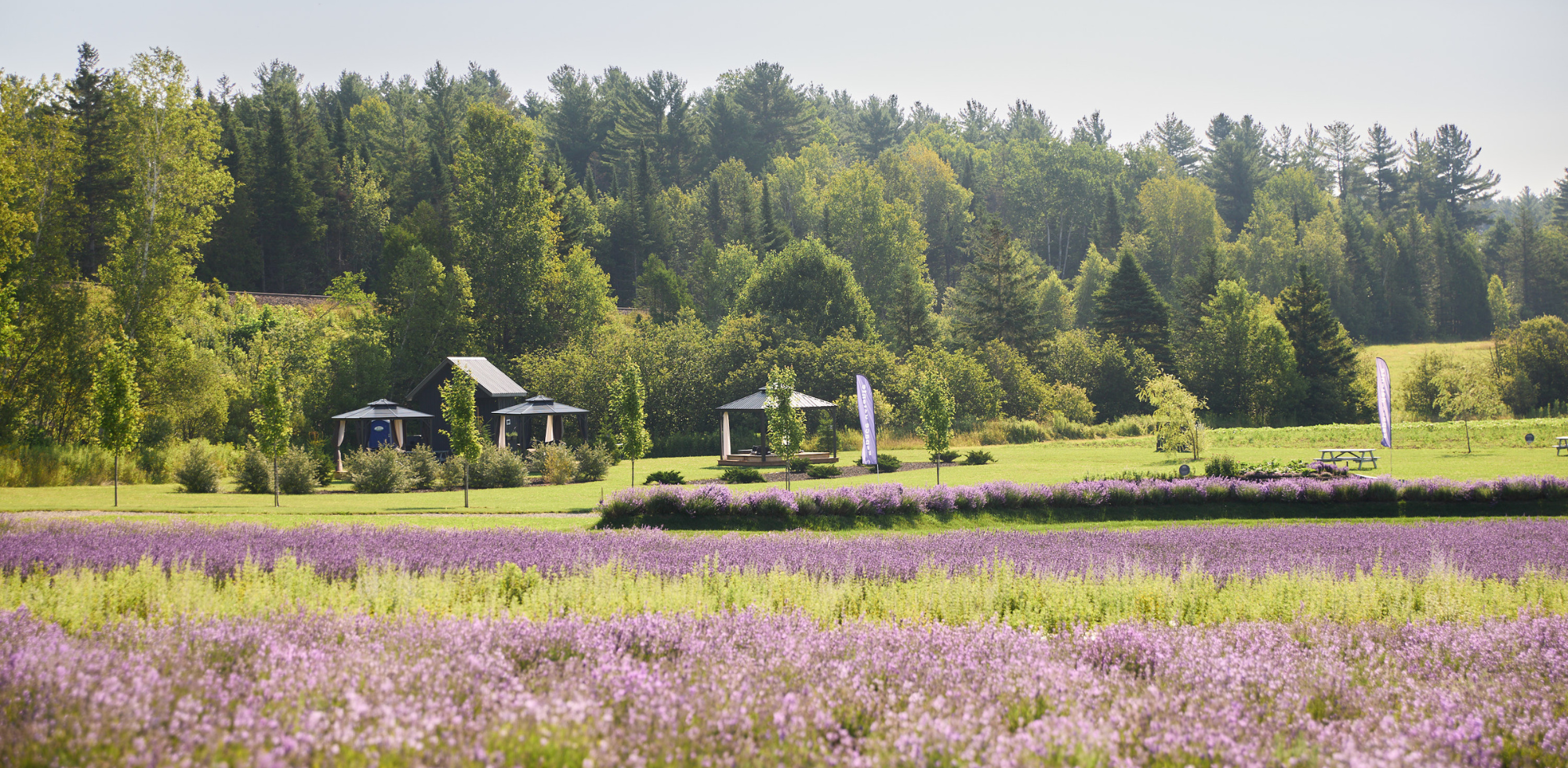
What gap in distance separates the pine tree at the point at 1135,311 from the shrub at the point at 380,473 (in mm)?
49518

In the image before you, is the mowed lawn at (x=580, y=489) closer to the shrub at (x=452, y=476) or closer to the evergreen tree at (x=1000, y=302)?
the shrub at (x=452, y=476)

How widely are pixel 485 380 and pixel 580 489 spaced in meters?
14.4

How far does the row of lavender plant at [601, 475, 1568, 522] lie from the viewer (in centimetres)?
1686

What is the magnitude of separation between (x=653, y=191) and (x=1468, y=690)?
79498 millimetres

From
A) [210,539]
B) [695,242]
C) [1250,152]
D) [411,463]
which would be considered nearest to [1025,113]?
[1250,152]

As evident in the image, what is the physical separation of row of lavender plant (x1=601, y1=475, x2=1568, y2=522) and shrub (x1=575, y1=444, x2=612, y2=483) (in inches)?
434

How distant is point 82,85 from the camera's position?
50844 millimetres

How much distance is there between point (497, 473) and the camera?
1068 inches

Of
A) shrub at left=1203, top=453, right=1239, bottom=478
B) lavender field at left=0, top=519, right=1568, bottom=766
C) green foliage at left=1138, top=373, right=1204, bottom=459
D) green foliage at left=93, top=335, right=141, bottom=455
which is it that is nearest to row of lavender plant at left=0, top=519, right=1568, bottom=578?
lavender field at left=0, top=519, right=1568, bottom=766

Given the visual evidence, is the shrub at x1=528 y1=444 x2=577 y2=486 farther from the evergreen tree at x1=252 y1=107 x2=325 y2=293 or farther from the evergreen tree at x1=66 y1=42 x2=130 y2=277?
the evergreen tree at x1=252 y1=107 x2=325 y2=293

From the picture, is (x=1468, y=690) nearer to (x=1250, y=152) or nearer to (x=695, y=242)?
(x=695, y=242)

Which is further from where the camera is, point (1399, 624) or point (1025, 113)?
point (1025, 113)

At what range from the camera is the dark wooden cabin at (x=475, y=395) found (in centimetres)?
3600

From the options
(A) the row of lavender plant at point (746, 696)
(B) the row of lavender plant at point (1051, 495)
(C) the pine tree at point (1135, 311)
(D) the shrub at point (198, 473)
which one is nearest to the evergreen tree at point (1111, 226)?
(C) the pine tree at point (1135, 311)
